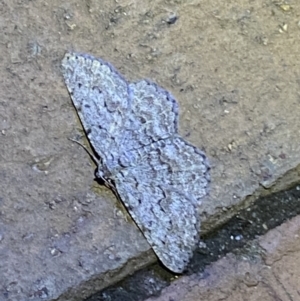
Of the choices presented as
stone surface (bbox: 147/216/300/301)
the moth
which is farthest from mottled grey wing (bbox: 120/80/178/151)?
stone surface (bbox: 147/216/300/301)

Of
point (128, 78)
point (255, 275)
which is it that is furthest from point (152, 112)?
point (255, 275)

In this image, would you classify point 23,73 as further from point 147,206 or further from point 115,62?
point 147,206

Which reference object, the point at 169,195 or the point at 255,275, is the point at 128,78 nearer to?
the point at 169,195

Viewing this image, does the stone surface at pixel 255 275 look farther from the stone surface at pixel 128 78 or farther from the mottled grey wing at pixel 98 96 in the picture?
the mottled grey wing at pixel 98 96

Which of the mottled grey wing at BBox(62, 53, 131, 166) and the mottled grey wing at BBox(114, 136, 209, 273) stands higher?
the mottled grey wing at BBox(62, 53, 131, 166)

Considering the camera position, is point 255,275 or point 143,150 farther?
point 143,150

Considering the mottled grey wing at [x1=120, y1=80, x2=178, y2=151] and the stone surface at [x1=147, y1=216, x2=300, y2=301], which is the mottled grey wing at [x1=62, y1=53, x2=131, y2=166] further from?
the stone surface at [x1=147, y1=216, x2=300, y2=301]

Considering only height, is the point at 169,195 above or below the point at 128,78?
below

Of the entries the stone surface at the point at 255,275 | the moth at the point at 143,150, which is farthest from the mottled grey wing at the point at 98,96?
the stone surface at the point at 255,275
